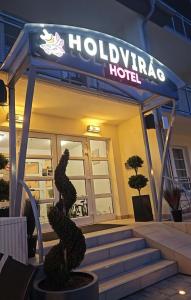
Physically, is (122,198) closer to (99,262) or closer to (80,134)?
(80,134)

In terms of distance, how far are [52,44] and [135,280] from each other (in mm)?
3392

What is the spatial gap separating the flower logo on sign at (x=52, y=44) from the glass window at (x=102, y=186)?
3.82 m

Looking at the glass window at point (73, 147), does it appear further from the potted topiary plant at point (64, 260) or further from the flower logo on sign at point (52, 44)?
the potted topiary plant at point (64, 260)

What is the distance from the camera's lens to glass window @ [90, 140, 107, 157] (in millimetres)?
6786

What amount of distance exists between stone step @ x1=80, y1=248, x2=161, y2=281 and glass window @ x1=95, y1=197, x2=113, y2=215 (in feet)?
8.18

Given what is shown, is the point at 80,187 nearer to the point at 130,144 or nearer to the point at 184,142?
the point at 130,144

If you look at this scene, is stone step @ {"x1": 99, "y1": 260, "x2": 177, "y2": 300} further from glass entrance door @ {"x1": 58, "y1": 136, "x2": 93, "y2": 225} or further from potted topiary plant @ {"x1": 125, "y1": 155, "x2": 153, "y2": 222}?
glass entrance door @ {"x1": 58, "y1": 136, "x2": 93, "y2": 225}

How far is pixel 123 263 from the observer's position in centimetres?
346

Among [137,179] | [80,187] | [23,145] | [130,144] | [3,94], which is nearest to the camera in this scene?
[23,145]

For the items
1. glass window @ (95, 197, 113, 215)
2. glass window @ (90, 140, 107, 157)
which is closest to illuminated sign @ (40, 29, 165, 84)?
glass window @ (90, 140, 107, 157)

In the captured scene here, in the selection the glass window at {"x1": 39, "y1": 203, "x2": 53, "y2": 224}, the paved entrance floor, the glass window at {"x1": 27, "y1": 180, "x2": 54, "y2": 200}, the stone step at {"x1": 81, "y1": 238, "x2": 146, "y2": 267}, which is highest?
the glass window at {"x1": 27, "y1": 180, "x2": 54, "y2": 200}

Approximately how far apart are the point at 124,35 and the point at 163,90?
3.86 metres

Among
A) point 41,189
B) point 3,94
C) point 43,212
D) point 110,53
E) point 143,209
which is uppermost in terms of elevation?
point 110,53

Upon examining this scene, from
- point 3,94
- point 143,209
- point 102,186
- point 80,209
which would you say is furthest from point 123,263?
point 102,186
